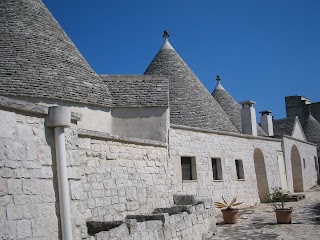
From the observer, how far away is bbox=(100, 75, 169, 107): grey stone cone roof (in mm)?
10281

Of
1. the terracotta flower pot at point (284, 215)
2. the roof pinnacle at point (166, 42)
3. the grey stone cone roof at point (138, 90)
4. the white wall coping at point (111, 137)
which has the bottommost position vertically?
the terracotta flower pot at point (284, 215)

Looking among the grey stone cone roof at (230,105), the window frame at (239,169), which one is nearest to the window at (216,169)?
the window frame at (239,169)

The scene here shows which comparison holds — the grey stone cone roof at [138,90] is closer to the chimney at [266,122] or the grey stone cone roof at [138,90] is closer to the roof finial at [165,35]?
the roof finial at [165,35]

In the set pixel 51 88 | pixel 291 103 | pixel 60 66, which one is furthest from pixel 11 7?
pixel 291 103

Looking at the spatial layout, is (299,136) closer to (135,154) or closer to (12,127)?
(135,154)

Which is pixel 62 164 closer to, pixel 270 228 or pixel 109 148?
pixel 109 148

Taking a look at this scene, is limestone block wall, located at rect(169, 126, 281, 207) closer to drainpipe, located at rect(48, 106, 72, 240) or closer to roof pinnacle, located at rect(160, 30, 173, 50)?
roof pinnacle, located at rect(160, 30, 173, 50)

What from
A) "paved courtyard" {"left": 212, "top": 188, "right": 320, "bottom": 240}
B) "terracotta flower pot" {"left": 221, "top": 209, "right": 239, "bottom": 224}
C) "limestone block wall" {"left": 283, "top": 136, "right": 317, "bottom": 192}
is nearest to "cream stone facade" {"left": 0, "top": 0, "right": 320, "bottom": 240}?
"limestone block wall" {"left": 283, "top": 136, "right": 317, "bottom": 192}

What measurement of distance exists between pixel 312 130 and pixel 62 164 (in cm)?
2836

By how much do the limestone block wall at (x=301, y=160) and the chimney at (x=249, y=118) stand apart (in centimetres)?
300

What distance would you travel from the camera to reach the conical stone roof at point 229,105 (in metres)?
18.2

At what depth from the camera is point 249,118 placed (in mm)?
16812

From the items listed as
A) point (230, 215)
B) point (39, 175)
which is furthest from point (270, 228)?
point (39, 175)

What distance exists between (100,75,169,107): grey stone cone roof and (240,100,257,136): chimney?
6916 mm
